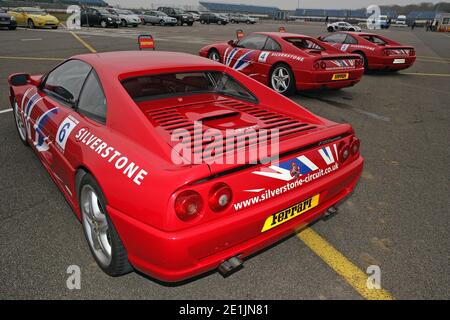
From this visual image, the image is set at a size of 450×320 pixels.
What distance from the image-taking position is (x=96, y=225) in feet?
8.02

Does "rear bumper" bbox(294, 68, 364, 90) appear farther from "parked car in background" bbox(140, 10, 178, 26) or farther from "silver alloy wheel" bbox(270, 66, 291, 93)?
"parked car in background" bbox(140, 10, 178, 26)

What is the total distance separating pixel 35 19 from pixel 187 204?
2810 centimetres

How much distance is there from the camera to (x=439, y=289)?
228 centimetres

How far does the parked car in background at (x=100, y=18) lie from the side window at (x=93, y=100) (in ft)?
93.4

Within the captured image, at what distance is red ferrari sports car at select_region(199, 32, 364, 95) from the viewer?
23.2ft

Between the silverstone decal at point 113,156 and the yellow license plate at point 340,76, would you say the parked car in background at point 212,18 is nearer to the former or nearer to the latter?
the yellow license plate at point 340,76

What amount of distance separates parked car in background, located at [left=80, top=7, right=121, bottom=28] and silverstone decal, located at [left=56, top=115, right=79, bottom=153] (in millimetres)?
28499

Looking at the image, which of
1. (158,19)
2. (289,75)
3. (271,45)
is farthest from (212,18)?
(289,75)

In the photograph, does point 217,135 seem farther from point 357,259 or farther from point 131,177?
point 357,259

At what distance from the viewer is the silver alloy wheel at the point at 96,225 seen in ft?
7.80

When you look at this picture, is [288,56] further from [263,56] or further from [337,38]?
[337,38]

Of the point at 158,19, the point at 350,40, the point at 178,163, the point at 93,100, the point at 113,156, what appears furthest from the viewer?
the point at 158,19

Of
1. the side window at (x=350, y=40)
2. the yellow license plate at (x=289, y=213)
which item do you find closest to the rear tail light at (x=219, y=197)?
the yellow license plate at (x=289, y=213)
